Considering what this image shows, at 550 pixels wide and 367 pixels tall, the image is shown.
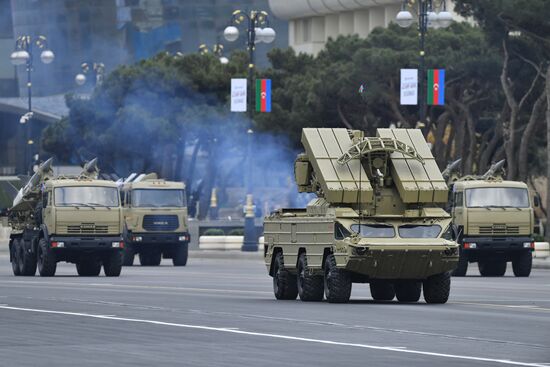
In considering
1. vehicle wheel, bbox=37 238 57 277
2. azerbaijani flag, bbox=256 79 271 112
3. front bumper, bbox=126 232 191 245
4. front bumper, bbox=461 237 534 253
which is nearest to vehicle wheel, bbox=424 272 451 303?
front bumper, bbox=461 237 534 253

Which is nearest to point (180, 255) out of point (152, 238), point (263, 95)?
point (152, 238)

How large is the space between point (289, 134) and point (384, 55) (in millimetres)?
8537

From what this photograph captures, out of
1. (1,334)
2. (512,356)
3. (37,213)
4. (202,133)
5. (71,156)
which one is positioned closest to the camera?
(512,356)

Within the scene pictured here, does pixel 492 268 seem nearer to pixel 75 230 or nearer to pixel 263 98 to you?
pixel 75 230

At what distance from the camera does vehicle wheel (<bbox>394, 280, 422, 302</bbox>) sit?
3033 centimetres

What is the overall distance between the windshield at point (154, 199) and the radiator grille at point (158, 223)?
1.54 feet

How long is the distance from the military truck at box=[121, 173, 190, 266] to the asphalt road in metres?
20.7

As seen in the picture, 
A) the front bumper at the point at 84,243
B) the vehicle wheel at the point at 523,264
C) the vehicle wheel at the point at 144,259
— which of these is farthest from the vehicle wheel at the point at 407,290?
the vehicle wheel at the point at 144,259

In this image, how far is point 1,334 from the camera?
2120 centimetres

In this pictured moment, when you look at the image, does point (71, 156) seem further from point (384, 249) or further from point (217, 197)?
point (384, 249)

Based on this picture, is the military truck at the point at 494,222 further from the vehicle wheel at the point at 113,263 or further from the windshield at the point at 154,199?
the windshield at the point at 154,199

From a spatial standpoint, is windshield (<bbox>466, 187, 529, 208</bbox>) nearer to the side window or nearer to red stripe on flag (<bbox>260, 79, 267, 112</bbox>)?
the side window

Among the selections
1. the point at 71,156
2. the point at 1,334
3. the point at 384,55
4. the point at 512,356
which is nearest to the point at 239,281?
the point at 1,334

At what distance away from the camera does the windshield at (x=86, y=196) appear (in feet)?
153
